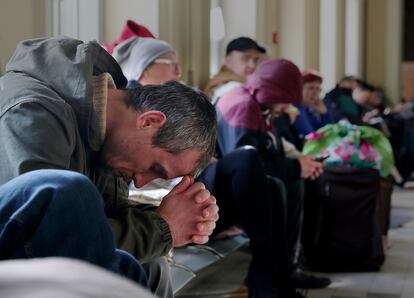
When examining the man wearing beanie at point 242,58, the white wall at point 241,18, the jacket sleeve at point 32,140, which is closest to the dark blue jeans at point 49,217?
the jacket sleeve at point 32,140

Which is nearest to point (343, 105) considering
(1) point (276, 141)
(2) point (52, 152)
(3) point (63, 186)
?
(1) point (276, 141)

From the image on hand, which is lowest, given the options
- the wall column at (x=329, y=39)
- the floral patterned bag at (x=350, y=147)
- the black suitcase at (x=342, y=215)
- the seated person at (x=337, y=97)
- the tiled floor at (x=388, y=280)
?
the tiled floor at (x=388, y=280)

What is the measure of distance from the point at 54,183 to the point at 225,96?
2.94 m

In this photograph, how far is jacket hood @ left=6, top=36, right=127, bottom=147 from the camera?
1744mm

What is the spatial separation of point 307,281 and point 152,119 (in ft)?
8.44

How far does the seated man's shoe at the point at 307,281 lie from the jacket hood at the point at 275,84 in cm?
87

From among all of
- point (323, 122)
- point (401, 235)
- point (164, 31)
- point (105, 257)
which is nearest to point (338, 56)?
point (323, 122)

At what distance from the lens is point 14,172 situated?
156 centimetres

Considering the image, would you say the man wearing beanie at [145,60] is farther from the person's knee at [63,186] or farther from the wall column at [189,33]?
the person's knee at [63,186]

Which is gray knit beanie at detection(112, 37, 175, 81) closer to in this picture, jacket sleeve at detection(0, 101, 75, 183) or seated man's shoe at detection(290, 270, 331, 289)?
seated man's shoe at detection(290, 270, 331, 289)

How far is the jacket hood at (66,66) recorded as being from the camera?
174 cm

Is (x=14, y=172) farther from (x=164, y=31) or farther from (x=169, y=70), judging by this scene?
(x=164, y=31)

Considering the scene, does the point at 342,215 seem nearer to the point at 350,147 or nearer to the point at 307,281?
the point at 350,147

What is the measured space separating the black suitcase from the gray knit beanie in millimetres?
1537
